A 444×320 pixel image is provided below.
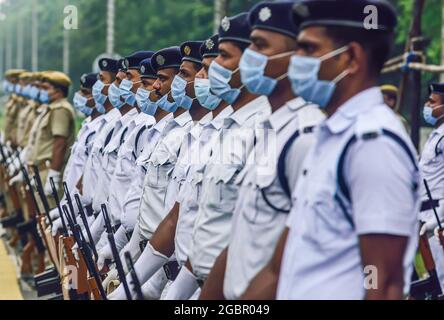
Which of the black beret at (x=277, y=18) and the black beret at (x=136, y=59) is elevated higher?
the black beret at (x=277, y=18)

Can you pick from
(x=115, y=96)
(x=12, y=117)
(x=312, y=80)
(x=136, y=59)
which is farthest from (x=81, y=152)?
(x=12, y=117)

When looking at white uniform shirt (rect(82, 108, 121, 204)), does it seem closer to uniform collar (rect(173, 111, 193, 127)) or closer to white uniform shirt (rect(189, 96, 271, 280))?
uniform collar (rect(173, 111, 193, 127))

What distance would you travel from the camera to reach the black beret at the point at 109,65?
1099 cm

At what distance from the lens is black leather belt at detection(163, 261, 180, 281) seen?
6.70 m

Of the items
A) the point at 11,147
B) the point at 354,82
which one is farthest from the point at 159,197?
the point at 11,147

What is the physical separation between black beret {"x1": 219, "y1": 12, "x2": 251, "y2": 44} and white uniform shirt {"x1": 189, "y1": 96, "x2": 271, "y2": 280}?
1.28 ft

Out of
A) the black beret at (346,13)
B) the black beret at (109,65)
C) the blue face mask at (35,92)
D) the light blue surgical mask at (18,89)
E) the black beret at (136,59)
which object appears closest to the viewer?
the black beret at (346,13)

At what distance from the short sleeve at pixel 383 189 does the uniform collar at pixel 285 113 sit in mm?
989

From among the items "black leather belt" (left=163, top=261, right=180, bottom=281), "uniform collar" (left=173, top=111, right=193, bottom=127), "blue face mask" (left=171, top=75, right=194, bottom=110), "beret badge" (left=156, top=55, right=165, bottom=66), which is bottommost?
"black leather belt" (left=163, top=261, right=180, bottom=281)

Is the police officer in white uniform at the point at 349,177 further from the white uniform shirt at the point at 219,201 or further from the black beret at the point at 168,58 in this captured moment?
the black beret at the point at 168,58

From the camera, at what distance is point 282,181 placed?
183 inches

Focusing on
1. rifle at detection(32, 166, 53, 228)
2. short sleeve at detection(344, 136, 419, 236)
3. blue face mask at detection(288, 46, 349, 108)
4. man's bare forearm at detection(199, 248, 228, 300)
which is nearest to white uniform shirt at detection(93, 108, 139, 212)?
rifle at detection(32, 166, 53, 228)

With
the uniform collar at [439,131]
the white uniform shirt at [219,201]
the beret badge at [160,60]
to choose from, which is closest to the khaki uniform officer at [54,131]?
the uniform collar at [439,131]

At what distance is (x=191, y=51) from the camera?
749cm
